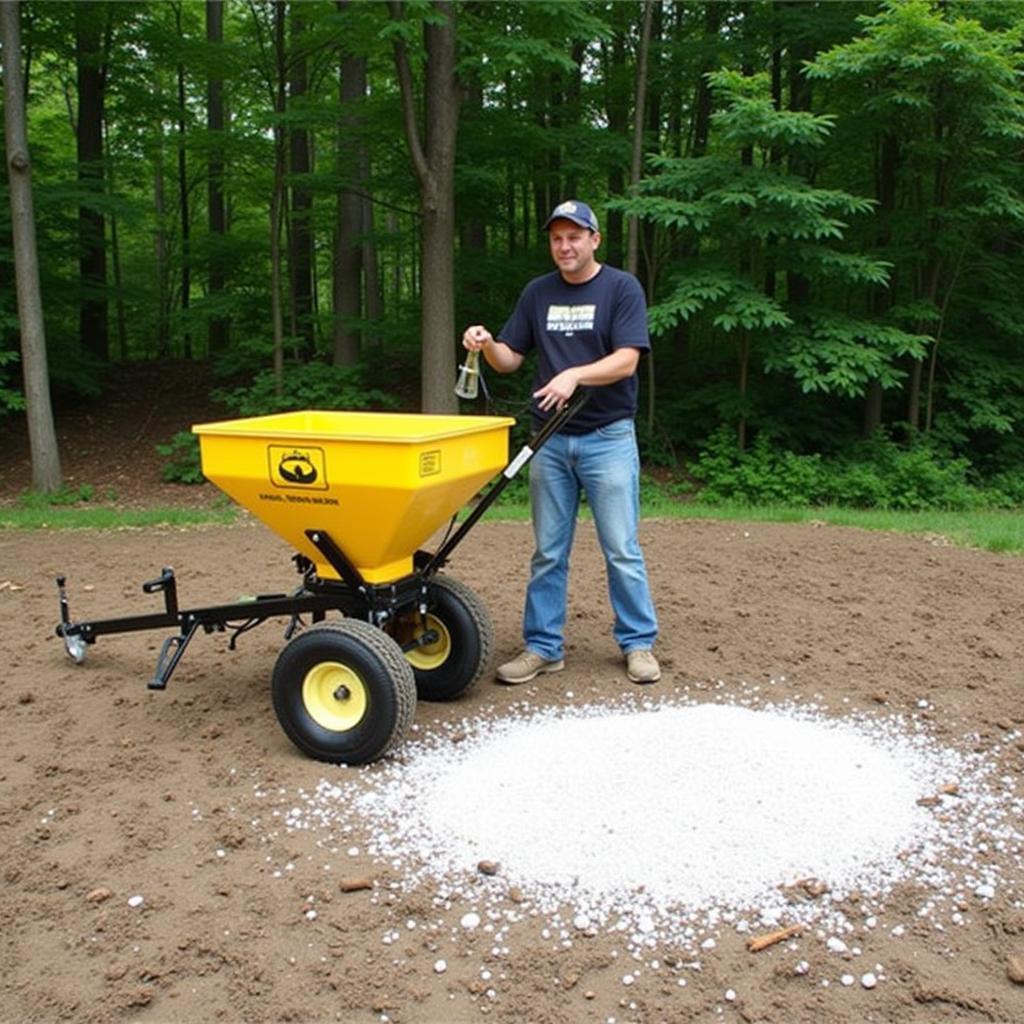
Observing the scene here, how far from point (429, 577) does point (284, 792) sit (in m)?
1.01

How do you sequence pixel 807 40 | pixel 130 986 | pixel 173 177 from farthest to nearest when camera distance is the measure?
pixel 173 177 < pixel 807 40 < pixel 130 986

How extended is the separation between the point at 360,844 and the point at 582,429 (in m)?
1.90

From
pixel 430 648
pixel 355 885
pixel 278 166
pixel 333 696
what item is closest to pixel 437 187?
pixel 278 166

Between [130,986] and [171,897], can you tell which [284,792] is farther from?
[130,986]

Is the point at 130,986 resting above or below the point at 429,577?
below

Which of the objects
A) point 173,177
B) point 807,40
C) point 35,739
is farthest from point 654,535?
point 173,177

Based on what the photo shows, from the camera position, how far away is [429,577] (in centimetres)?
362

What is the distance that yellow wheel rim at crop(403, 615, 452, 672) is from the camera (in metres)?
3.73

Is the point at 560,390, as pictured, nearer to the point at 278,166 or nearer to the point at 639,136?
the point at 639,136

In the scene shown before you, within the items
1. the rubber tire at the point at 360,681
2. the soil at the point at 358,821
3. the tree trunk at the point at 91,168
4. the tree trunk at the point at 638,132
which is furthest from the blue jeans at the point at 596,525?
the tree trunk at the point at 91,168

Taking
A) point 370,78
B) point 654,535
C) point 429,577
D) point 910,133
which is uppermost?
point 370,78

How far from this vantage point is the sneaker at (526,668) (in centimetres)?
393

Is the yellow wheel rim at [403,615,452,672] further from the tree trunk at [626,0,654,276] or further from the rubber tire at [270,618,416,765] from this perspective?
the tree trunk at [626,0,654,276]

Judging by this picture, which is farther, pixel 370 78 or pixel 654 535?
pixel 370 78
